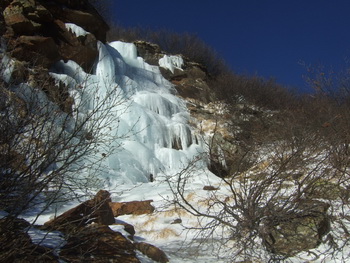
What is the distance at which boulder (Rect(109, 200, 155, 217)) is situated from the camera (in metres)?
6.12

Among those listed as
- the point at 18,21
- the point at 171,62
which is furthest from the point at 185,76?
the point at 18,21

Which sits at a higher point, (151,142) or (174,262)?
(151,142)

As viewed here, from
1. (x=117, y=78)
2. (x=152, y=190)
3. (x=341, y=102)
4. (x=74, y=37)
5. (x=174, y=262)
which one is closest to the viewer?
(x=174, y=262)

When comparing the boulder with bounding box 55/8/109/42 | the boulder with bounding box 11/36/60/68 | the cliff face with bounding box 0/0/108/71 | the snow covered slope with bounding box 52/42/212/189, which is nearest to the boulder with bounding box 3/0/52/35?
the cliff face with bounding box 0/0/108/71

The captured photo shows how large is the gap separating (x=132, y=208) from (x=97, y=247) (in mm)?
3252

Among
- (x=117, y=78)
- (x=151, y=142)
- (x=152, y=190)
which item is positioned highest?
(x=117, y=78)

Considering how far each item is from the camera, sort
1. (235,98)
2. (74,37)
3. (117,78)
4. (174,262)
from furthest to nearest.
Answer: (235,98), (117,78), (74,37), (174,262)

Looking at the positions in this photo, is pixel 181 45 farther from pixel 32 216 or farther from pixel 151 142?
pixel 32 216

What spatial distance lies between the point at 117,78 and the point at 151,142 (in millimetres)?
3000

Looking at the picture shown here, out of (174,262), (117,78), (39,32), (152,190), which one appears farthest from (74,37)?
(174,262)

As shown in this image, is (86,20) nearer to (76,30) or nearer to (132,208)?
(76,30)

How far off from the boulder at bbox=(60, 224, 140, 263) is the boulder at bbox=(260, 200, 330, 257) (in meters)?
1.34

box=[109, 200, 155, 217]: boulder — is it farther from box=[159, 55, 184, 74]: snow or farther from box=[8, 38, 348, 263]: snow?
box=[159, 55, 184, 74]: snow

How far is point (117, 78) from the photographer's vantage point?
1223 centimetres
